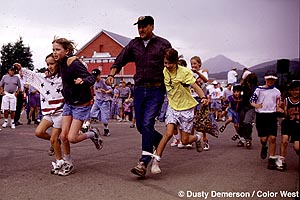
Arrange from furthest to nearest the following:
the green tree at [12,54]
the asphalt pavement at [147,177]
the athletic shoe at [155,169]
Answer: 1. the green tree at [12,54]
2. the athletic shoe at [155,169]
3. the asphalt pavement at [147,177]

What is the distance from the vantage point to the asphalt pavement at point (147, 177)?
12.2ft

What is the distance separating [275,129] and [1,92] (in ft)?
27.3

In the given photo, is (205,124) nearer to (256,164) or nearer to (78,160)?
(256,164)

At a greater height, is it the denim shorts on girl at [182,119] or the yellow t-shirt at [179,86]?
the yellow t-shirt at [179,86]

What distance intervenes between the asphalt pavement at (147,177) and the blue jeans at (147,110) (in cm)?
43

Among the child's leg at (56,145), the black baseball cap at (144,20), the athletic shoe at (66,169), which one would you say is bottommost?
the athletic shoe at (66,169)

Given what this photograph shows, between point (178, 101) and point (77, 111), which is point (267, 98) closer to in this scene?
point (178, 101)

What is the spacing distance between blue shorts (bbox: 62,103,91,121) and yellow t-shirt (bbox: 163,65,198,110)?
1.08 metres

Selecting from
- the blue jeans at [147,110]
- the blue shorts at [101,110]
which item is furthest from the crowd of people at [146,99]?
the blue shorts at [101,110]

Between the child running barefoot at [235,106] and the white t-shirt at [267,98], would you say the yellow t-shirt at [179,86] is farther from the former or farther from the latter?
the child running barefoot at [235,106]

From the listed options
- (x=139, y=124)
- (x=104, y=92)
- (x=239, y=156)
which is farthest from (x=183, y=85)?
(x=104, y=92)

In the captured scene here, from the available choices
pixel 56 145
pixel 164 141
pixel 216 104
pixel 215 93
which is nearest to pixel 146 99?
pixel 164 141

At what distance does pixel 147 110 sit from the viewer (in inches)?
188

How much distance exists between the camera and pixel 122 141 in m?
8.01
